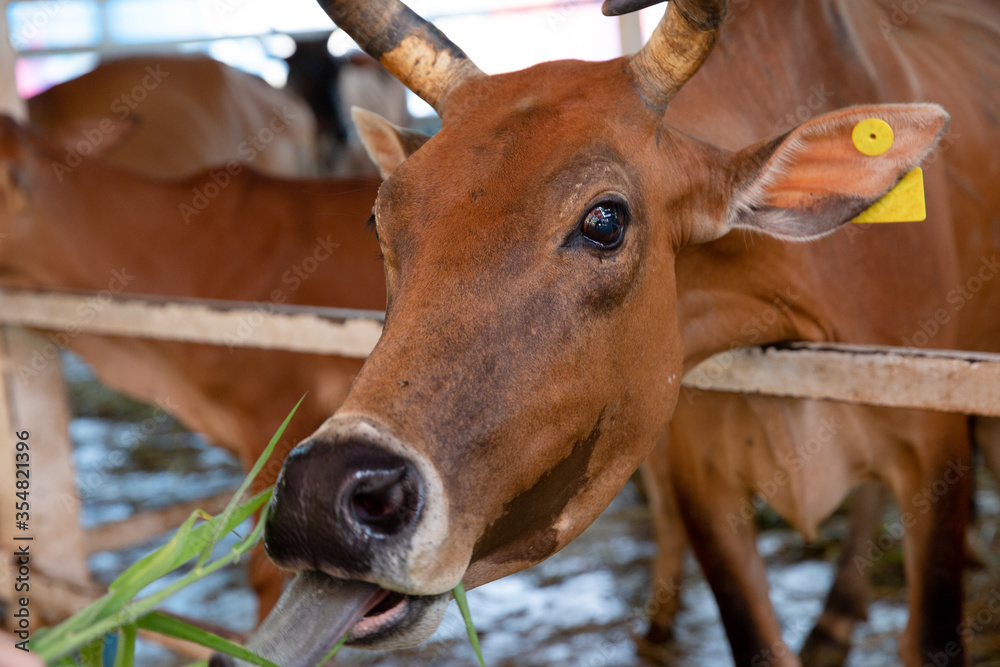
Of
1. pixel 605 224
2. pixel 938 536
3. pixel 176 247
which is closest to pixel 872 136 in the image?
pixel 605 224

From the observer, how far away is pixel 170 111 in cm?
701

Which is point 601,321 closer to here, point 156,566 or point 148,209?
point 156,566

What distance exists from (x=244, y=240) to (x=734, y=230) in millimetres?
2752

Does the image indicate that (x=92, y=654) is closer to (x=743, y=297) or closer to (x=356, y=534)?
(x=356, y=534)

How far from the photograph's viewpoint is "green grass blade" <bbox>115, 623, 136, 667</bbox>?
4.07 feet

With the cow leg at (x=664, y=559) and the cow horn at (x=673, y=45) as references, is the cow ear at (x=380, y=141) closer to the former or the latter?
the cow horn at (x=673, y=45)

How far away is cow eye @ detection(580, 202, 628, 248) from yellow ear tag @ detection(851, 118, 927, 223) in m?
0.59

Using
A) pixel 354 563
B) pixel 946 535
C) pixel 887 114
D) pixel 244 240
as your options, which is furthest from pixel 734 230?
pixel 244 240

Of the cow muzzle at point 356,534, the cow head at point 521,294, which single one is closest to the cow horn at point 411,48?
the cow head at point 521,294

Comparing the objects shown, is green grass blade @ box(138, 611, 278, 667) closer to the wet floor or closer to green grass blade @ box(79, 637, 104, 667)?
green grass blade @ box(79, 637, 104, 667)

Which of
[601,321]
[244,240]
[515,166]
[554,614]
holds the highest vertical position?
[515,166]

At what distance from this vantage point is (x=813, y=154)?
78.0 inches

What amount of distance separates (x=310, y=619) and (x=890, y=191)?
4.82 feet

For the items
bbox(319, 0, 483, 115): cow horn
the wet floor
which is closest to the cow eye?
bbox(319, 0, 483, 115): cow horn
